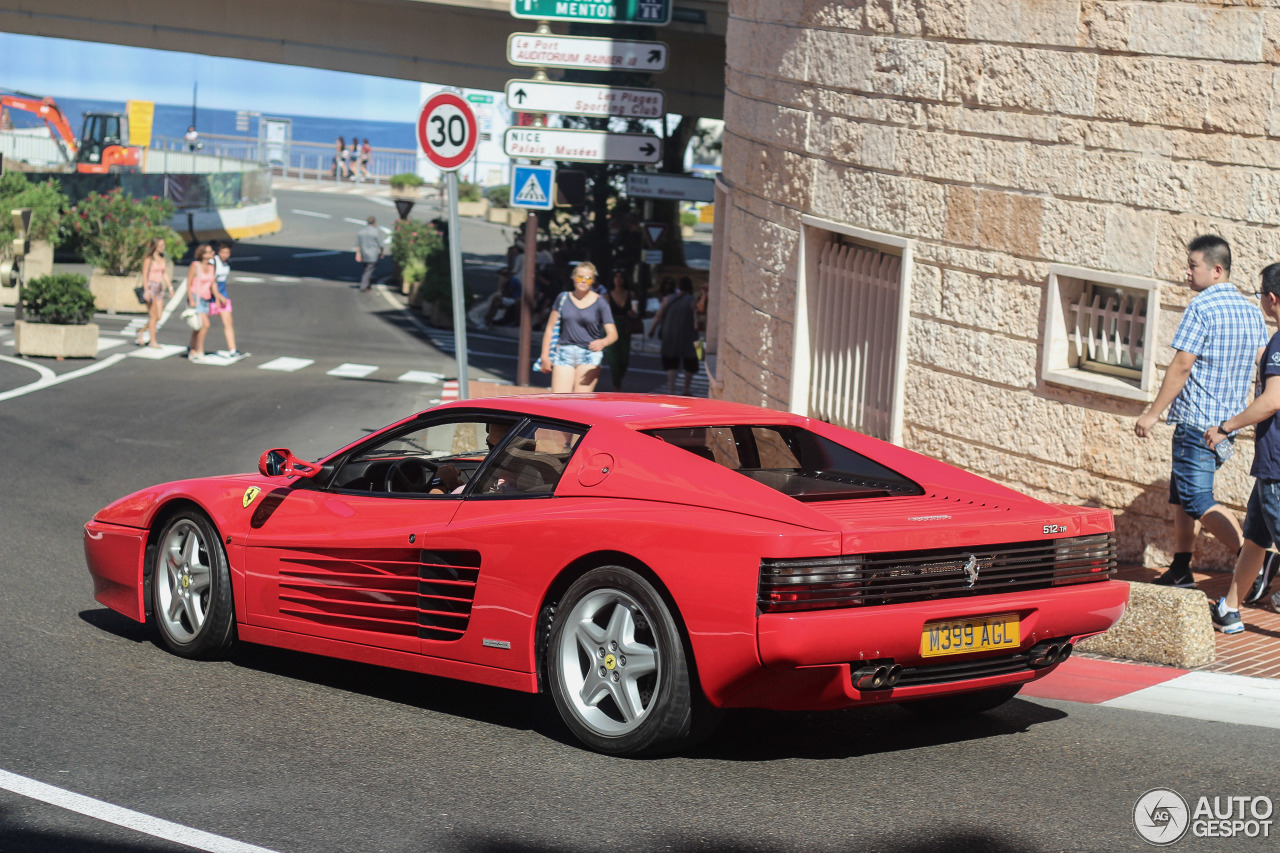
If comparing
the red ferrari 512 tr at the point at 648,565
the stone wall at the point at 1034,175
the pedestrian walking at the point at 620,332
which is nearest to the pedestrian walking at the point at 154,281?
the pedestrian walking at the point at 620,332

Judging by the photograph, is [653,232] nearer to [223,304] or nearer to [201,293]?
[223,304]

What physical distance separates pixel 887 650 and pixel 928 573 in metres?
0.31

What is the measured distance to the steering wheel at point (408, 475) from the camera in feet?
21.8

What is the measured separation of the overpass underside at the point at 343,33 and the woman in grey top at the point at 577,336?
2153 cm

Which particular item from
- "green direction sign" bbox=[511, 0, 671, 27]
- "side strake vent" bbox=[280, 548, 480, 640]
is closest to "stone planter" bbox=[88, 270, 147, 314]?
"green direction sign" bbox=[511, 0, 671, 27]

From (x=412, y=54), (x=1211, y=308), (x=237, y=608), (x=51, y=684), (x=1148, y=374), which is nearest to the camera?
(x=51, y=684)

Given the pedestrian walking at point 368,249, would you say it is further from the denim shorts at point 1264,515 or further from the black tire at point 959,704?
the black tire at point 959,704

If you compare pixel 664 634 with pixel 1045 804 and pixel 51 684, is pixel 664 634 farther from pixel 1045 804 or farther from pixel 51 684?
pixel 51 684

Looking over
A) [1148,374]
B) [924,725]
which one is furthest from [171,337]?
[924,725]

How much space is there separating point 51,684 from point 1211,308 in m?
5.79

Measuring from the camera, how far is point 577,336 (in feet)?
48.2

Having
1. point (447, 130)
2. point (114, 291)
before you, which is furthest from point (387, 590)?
point (114, 291)

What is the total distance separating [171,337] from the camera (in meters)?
26.9

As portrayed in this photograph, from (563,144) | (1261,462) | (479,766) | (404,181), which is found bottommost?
(479,766)
